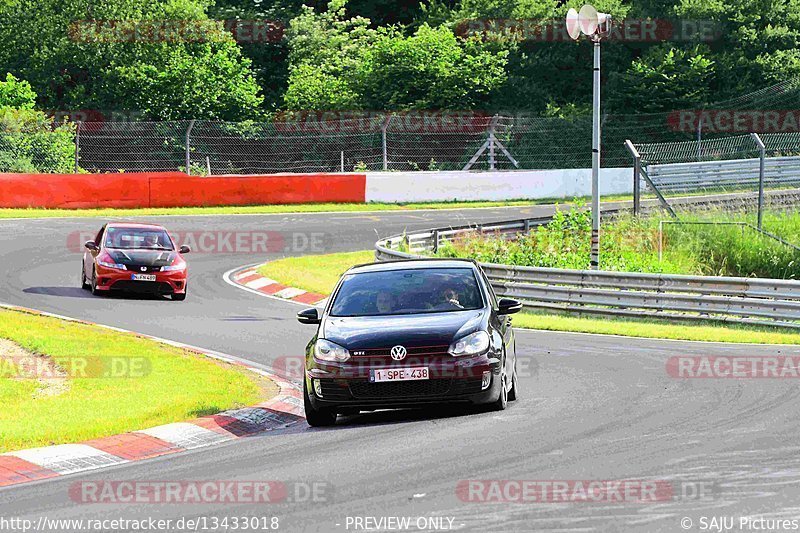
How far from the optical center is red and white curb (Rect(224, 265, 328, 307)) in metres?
25.9

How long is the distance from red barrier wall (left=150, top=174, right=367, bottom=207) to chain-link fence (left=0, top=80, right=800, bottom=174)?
4.39 feet

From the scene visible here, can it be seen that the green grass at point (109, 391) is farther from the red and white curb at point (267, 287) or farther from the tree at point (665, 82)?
the tree at point (665, 82)

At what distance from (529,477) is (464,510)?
1044 mm

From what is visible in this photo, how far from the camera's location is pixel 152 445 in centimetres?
1070

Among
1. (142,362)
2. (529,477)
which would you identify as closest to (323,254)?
(142,362)

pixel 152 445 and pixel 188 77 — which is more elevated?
pixel 188 77

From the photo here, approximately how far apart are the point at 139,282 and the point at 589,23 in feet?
30.6

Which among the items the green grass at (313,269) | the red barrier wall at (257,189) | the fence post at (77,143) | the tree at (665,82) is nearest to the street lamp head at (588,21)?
the green grass at (313,269)

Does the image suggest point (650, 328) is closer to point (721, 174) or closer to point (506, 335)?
point (506, 335)

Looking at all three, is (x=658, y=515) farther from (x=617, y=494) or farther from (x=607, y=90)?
(x=607, y=90)

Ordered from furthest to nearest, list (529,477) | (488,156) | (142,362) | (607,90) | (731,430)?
1. (607,90)
2. (488,156)
3. (142,362)
4. (731,430)
5. (529,477)

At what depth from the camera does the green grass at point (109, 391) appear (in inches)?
443

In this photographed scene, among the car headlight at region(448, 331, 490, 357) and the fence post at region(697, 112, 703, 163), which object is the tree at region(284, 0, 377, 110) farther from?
the car headlight at region(448, 331, 490, 357)

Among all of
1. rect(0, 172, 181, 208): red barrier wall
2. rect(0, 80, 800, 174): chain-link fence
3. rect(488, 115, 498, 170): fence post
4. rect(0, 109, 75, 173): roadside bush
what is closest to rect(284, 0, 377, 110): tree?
rect(0, 80, 800, 174): chain-link fence
